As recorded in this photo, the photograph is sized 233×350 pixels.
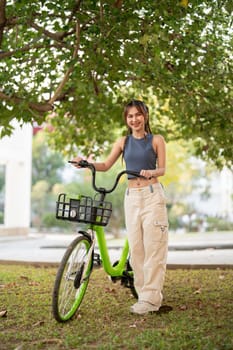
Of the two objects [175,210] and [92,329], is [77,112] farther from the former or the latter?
[175,210]

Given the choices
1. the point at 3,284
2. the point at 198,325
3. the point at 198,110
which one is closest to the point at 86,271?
the point at 198,325

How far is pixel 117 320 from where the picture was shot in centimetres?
535

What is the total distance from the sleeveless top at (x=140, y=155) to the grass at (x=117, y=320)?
3.97 ft

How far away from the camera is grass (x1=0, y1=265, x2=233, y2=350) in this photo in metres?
4.48

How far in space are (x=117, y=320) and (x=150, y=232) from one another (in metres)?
0.75

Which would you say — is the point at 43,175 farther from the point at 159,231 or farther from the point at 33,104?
the point at 159,231

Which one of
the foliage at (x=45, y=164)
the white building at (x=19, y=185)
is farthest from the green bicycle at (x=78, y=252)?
the foliage at (x=45, y=164)

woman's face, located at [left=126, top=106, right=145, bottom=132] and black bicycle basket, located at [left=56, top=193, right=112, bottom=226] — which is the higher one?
woman's face, located at [left=126, top=106, right=145, bottom=132]

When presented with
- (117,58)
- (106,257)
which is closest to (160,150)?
(106,257)

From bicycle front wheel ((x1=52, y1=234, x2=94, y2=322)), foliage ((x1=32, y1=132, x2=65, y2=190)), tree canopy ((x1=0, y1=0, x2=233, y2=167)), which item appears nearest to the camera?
bicycle front wheel ((x1=52, y1=234, x2=94, y2=322))

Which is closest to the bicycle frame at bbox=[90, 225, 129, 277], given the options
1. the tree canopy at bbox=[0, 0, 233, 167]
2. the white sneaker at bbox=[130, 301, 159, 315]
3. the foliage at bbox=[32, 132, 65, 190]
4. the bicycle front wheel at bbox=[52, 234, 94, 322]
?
the bicycle front wheel at bbox=[52, 234, 94, 322]

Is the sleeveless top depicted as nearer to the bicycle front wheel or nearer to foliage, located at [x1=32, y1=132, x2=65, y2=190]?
the bicycle front wheel

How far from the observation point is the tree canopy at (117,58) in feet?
23.2

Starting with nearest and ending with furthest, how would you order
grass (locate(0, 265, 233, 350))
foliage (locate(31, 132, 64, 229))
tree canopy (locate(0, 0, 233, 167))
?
grass (locate(0, 265, 233, 350))
tree canopy (locate(0, 0, 233, 167))
foliage (locate(31, 132, 64, 229))
